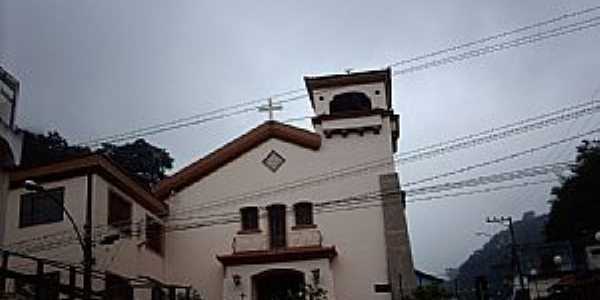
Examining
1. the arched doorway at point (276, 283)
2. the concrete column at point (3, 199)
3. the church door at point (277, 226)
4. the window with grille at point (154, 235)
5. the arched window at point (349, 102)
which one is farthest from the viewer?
the arched window at point (349, 102)

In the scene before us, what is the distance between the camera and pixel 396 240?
26750 millimetres

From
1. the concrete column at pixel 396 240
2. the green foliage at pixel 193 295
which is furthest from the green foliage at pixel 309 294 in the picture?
the green foliage at pixel 193 295

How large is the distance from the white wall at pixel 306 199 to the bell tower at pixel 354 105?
31cm

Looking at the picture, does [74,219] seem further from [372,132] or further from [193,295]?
[372,132]

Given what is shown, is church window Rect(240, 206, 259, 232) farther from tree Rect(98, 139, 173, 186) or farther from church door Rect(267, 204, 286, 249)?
tree Rect(98, 139, 173, 186)

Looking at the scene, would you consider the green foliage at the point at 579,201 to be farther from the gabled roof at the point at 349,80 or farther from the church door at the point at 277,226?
the church door at the point at 277,226

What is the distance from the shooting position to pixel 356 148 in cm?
2902

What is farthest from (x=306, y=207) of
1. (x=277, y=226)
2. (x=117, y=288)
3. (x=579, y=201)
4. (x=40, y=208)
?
(x=579, y=201)

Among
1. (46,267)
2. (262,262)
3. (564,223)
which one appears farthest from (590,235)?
(46,267)

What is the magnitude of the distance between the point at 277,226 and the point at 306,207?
1442 mm

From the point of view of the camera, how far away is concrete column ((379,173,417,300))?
26.0 m

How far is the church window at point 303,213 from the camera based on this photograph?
92.3 feet

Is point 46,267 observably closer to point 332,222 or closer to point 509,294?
point 332,222

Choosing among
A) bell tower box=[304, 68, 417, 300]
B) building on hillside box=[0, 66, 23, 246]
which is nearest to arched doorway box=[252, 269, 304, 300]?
bell tower box=[304, 68, 417, 300]
